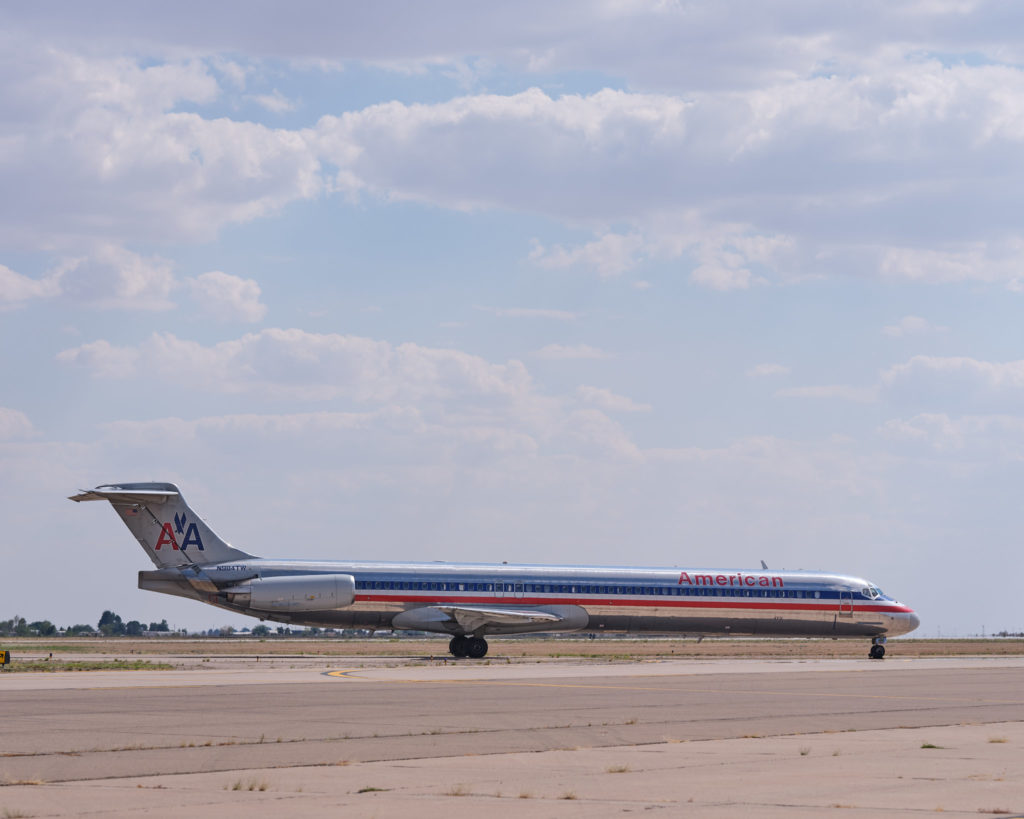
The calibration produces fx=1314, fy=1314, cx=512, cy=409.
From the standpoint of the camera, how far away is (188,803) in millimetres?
11688

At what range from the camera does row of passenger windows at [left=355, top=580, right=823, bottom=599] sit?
160 feet

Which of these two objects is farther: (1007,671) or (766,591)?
(766,591)

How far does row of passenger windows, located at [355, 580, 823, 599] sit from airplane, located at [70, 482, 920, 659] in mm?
39

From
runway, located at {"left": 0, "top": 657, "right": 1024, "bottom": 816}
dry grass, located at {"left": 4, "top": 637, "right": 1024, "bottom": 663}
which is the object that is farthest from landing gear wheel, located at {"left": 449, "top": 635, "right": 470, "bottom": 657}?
runway, located at {"left": 0, "top": 657, "right": 1024, "bottom": 816}

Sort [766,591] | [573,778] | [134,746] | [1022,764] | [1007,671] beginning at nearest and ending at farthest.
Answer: [573,778]
[1022,764]
[134,746]
[1007,671]
[766,591]

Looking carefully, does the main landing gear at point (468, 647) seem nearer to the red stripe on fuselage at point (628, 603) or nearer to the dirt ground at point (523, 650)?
the red stripe on fuselage at point (628, 603)

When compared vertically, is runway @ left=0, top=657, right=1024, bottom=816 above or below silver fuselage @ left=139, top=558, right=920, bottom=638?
below

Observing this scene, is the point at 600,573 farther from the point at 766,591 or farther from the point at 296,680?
the point at 296,680

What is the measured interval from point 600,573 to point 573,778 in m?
37.5

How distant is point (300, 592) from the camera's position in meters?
48.2

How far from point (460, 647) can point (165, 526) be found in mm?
12067

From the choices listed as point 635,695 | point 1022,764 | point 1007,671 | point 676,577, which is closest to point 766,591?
point 676,577

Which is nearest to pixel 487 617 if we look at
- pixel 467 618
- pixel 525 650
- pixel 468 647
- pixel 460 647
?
pixel 467 618

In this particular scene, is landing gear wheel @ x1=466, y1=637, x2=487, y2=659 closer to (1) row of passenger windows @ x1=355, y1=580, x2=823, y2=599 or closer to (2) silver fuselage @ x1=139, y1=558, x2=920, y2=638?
(2) silver fuselage @ x1=139, y1=558, x2=920, y2=638
